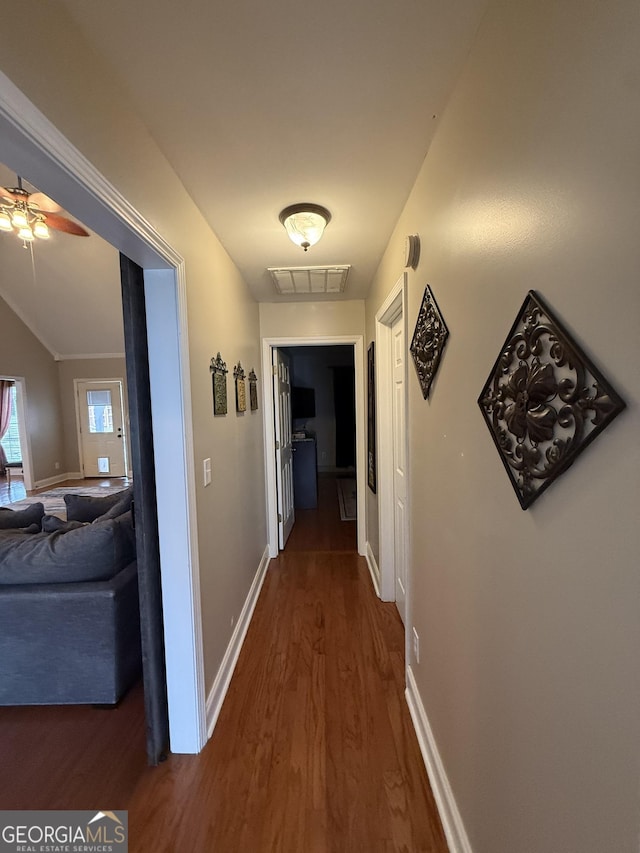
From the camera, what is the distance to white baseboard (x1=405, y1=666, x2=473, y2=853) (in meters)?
1.12

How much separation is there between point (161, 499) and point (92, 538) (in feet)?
2.05

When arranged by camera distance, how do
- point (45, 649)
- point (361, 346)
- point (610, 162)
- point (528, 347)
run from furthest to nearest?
point (361, 346) → point (45, 649) → point (528, 347) → point (610, 162)

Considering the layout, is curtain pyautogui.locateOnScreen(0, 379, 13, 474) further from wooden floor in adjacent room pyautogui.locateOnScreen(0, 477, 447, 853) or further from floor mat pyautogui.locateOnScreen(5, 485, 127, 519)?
wooden floor in adjacent room pyautogui.locateOnScreen(0, 477, 447, 853)

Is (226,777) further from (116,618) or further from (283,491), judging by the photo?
(283,491)

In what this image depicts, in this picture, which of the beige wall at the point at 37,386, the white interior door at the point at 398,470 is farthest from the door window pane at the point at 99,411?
the white interior door at the point at 398,470

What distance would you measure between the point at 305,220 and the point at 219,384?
913mm

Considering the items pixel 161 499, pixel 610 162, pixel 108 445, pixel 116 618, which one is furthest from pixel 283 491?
pixel 108 445

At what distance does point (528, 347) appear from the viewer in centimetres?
71

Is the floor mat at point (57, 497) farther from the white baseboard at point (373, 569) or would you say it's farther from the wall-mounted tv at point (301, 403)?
the white baseboard at point (373, 569)

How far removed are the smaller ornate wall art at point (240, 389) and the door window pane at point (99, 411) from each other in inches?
244

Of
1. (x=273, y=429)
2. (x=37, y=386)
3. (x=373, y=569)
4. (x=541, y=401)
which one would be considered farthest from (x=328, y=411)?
(x=541, y=401)

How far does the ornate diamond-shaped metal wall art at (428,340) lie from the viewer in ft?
4.13

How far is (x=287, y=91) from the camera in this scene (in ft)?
3.58

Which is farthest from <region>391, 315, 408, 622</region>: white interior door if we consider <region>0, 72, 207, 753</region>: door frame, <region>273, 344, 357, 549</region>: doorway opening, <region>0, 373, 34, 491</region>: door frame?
<region>0, 373, 34, 491</region>: door frame
